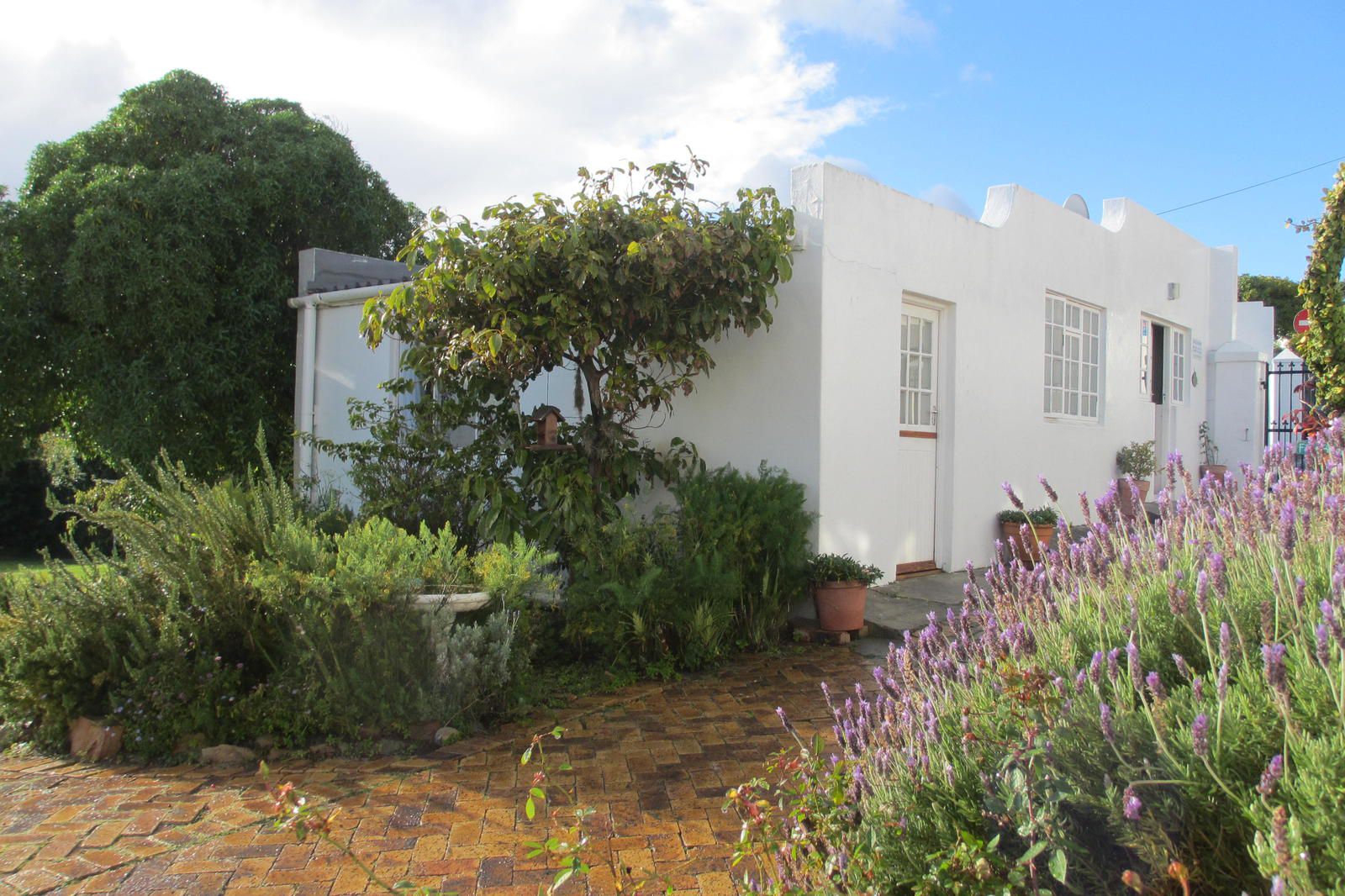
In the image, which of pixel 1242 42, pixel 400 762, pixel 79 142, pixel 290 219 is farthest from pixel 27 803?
pixel 1242 42

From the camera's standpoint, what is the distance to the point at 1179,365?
11594mm

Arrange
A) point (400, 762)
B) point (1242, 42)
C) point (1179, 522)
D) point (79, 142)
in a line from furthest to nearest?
point (79, 142) < point (1242, 42) < point (400, 762) < point (1179, 522)

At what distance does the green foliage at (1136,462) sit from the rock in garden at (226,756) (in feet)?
29.0

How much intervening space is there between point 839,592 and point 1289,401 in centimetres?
1485

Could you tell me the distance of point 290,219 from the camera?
34.2 feet

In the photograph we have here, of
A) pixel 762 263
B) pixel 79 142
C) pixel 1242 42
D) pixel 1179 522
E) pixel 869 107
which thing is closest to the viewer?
pixel 1179 522

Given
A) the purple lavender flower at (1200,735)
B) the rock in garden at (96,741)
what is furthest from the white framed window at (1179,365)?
the rock in garden at (96,741)

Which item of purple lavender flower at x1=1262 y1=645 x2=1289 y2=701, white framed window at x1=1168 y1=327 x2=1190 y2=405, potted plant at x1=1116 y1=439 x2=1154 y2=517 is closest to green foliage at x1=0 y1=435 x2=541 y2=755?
purple lavender flower at x1=1262 y1=645 x2=1289 y2=701

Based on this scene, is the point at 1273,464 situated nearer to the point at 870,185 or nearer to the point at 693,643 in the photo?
the point at 693,643

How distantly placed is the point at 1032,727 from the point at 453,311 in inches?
200

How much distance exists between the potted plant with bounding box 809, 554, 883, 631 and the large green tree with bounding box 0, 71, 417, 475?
661cm

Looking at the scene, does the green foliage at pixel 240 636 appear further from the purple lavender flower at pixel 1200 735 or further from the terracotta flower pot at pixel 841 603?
the purple lavender flower at pixel 1200 735

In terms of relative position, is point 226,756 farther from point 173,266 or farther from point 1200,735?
point 173,266

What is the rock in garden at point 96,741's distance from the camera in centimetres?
406
